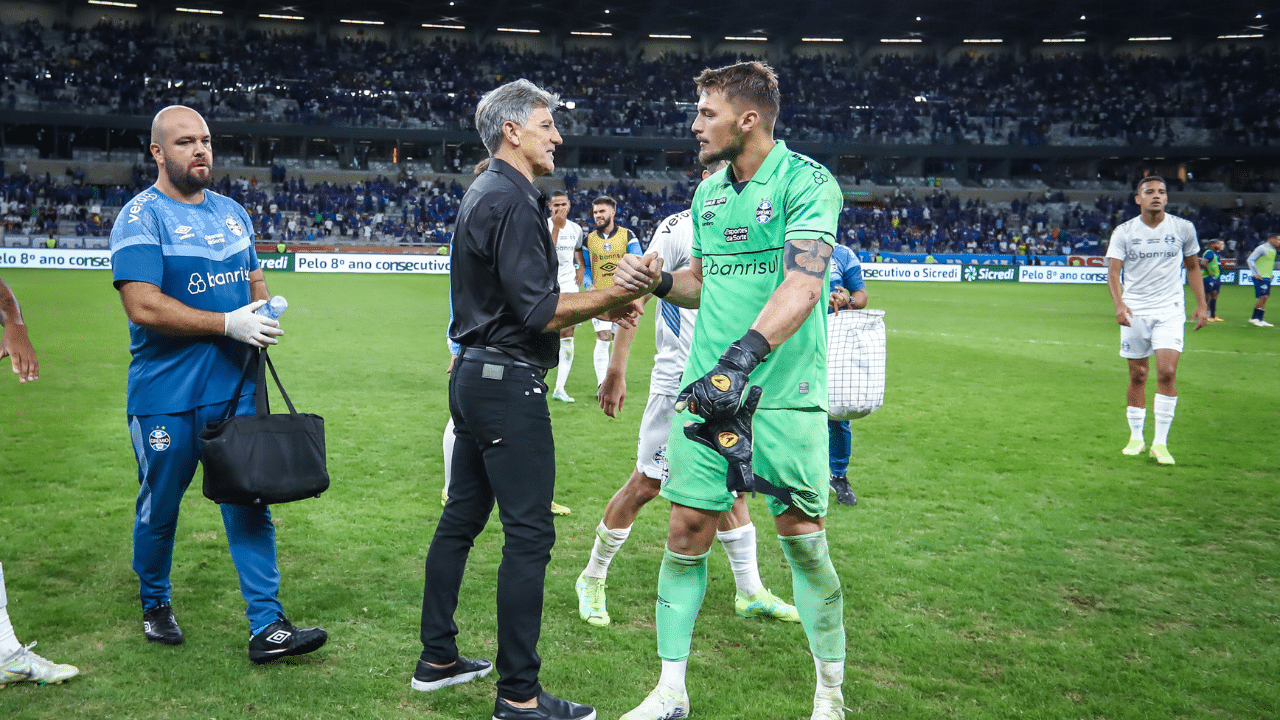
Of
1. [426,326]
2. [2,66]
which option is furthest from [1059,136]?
[2,66]

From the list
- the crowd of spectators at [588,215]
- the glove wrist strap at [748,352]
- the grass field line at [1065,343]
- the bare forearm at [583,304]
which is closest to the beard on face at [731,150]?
the bare forearm at [583,304]

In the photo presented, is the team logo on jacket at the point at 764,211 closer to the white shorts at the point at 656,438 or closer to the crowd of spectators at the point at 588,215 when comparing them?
the white shorts at the point at 656,438

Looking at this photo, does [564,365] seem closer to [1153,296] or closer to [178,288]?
[1153,296]

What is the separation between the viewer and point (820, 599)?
11.8 ft

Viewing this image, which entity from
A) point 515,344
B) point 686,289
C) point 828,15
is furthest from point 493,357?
point 828,15

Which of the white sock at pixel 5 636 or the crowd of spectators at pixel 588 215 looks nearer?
the white sock at pixel 5 636

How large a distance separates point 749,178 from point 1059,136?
61.4 metres

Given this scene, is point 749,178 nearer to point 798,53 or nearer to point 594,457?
point 594,457

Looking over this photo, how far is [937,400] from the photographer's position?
11695 mm

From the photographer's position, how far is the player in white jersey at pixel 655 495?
477cm

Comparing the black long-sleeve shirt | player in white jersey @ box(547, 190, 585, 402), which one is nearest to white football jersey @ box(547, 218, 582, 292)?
player in white jersey @ box(547, 190, 585, 402)

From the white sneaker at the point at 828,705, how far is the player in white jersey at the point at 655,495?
1171 millimetres

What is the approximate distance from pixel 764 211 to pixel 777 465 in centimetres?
97

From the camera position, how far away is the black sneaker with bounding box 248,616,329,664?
13.5ft
